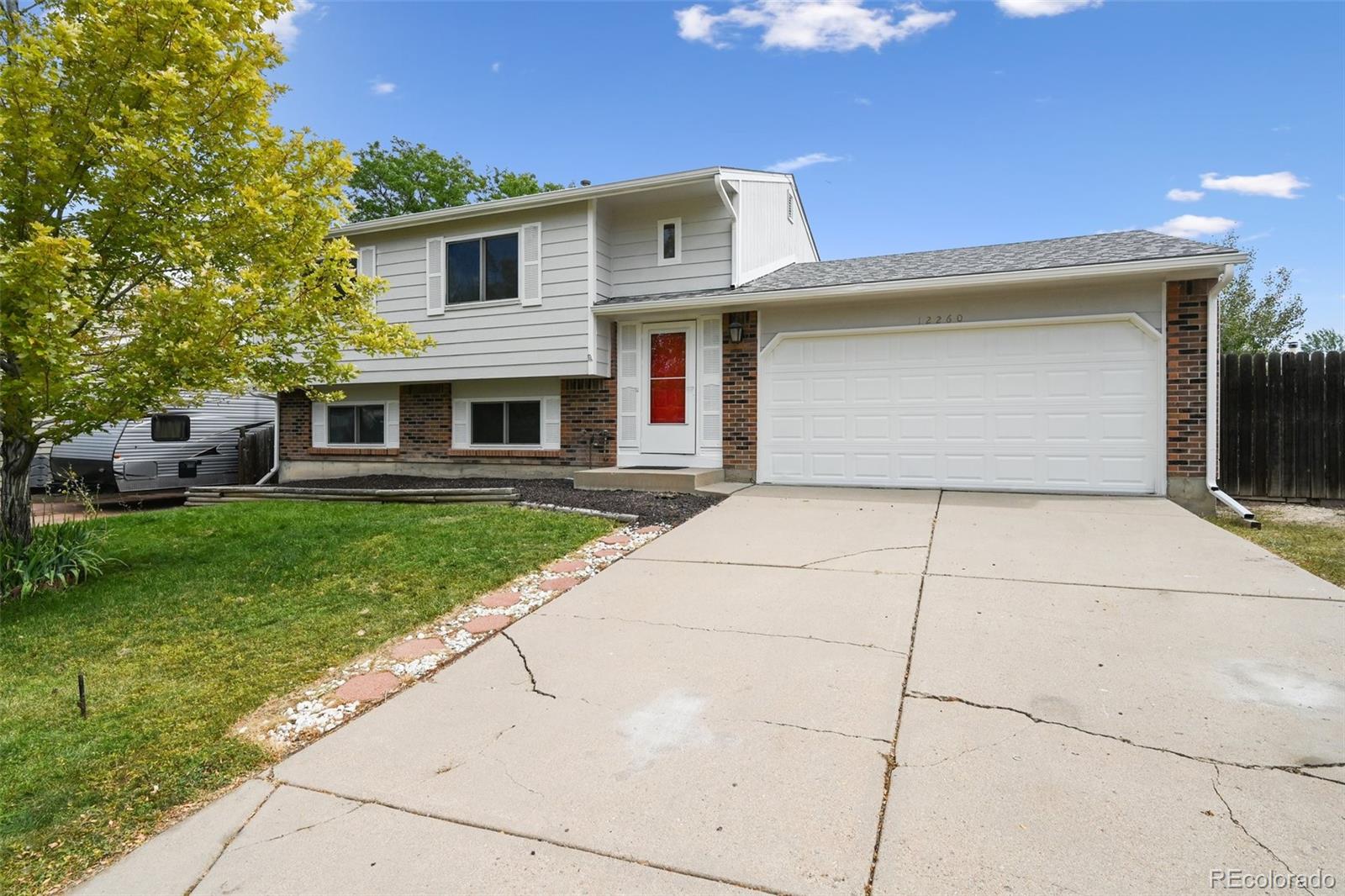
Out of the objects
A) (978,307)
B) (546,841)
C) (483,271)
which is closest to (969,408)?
(978,307)

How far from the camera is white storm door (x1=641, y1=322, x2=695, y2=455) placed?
10.1m

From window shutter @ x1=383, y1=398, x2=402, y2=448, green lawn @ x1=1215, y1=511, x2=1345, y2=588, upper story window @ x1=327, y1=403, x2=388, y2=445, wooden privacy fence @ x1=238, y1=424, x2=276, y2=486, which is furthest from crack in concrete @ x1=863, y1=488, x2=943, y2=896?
wooden privacy fence @ x1=238, y1=424, x2=276, y2=486

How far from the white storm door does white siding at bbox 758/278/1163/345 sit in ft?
4.24

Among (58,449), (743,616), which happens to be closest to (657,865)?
(743,616)

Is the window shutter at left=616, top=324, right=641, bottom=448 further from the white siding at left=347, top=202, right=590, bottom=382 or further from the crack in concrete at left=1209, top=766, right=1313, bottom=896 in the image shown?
the crack in concrete at left=1209, top=766, right=1313, bottom=896

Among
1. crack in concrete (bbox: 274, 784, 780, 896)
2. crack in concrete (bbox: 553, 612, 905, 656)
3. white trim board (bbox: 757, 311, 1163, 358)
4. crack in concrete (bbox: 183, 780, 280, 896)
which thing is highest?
white trim board (bbox: 757, 311, 1163, 358)

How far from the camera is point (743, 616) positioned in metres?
3.96

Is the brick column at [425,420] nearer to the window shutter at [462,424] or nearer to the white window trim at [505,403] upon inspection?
the window shutter at [462,424]

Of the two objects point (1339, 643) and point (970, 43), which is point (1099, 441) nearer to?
point (1339, 643)

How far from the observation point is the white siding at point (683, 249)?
10000mm

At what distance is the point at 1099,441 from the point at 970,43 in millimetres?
6883

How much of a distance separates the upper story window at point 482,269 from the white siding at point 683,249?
1.64 meters

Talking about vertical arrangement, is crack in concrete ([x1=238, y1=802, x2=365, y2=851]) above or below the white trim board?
below

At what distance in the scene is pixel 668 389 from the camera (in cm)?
1027
